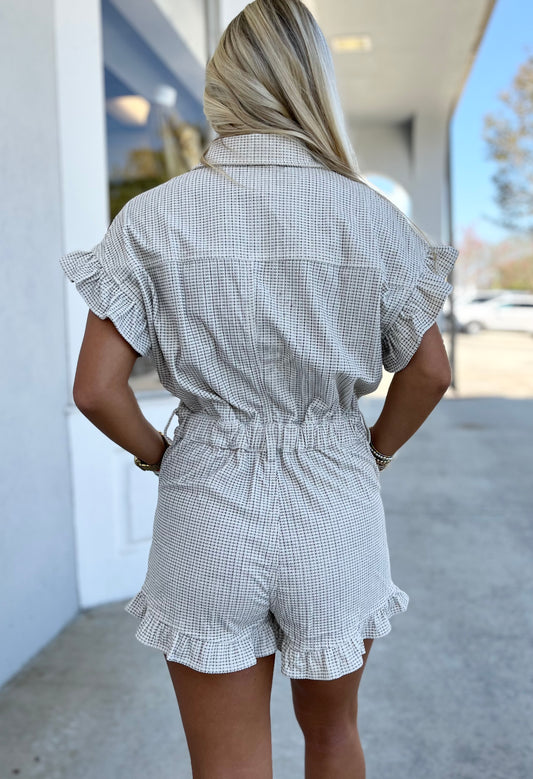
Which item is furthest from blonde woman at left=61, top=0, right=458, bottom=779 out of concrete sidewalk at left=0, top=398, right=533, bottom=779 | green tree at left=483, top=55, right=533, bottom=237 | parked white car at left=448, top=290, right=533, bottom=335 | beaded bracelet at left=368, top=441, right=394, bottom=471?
parked white car at left=448, top=290, right=533, bottom=335

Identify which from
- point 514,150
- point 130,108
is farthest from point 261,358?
point 514,150

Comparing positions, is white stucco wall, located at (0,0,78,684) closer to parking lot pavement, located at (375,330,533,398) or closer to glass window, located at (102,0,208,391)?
glass window, located at (102,0,208,391)

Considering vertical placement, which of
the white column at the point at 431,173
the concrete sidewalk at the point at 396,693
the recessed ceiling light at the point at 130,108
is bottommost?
the concrete sidewalk at the point at 396,693

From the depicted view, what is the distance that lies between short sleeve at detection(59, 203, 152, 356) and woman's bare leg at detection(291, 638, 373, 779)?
25.6 inches

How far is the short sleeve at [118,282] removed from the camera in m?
1.05

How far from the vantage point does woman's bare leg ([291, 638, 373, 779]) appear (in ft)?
4.00

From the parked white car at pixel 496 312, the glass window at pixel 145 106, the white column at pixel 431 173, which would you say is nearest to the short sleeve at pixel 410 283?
the glass window at pixel 145 106

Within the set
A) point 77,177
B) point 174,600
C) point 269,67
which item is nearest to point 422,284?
point 269,67

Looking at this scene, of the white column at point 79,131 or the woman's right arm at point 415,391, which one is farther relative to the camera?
the white column at point 79,131

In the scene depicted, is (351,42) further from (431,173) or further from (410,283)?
(410,283)

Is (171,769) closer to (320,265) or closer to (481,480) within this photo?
(320,265)

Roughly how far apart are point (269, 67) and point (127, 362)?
48 cm

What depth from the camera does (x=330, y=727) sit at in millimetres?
1258

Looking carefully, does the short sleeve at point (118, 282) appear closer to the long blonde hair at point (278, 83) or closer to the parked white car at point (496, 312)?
the long blonde hair at point (278, 83)
